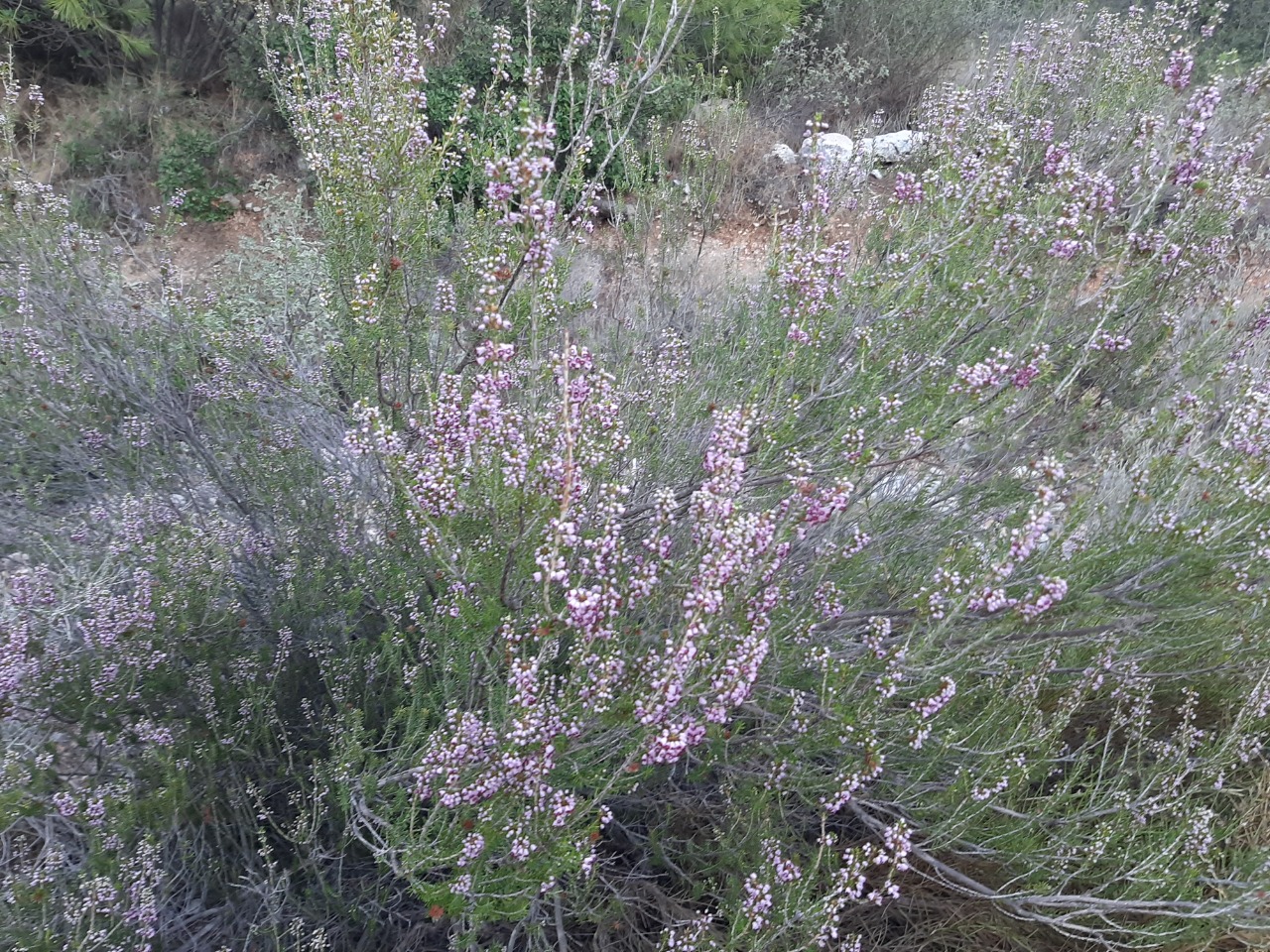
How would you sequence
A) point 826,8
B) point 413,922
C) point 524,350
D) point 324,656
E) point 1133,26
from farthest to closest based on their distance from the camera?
1. point 826,8
2. point 1133,26
3. point 524,350
4. point 324,656
5. point 413,922

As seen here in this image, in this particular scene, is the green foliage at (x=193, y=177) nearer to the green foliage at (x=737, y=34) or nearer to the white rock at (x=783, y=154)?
the green foliage at (x=737, y=34)

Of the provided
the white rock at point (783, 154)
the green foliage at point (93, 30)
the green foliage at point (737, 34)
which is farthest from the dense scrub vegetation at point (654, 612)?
the green foliage at point (737, 34)

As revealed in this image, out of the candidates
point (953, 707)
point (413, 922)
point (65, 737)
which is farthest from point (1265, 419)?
point (65, 737)

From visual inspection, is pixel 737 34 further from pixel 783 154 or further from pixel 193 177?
pixel 193 177

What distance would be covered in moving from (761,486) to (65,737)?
2577mm

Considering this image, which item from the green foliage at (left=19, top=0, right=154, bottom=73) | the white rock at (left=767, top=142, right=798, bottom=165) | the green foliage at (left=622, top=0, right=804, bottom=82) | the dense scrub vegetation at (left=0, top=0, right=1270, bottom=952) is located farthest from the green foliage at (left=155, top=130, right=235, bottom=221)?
the white rock at (left=767, top=142, right=798, bottom=165)

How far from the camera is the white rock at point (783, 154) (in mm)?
9961

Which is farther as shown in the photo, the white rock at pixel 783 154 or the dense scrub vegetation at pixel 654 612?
the white rock at pixel 783 154

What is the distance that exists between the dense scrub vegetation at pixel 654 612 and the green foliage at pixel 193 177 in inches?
208

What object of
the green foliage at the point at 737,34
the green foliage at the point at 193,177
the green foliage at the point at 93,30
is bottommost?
the green foliage at the point at 193,177

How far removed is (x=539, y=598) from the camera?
6.88 ft

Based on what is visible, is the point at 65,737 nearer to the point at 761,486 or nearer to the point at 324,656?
the point at 324,656

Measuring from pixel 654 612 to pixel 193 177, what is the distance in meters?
8.76

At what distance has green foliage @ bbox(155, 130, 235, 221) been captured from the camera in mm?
8656
